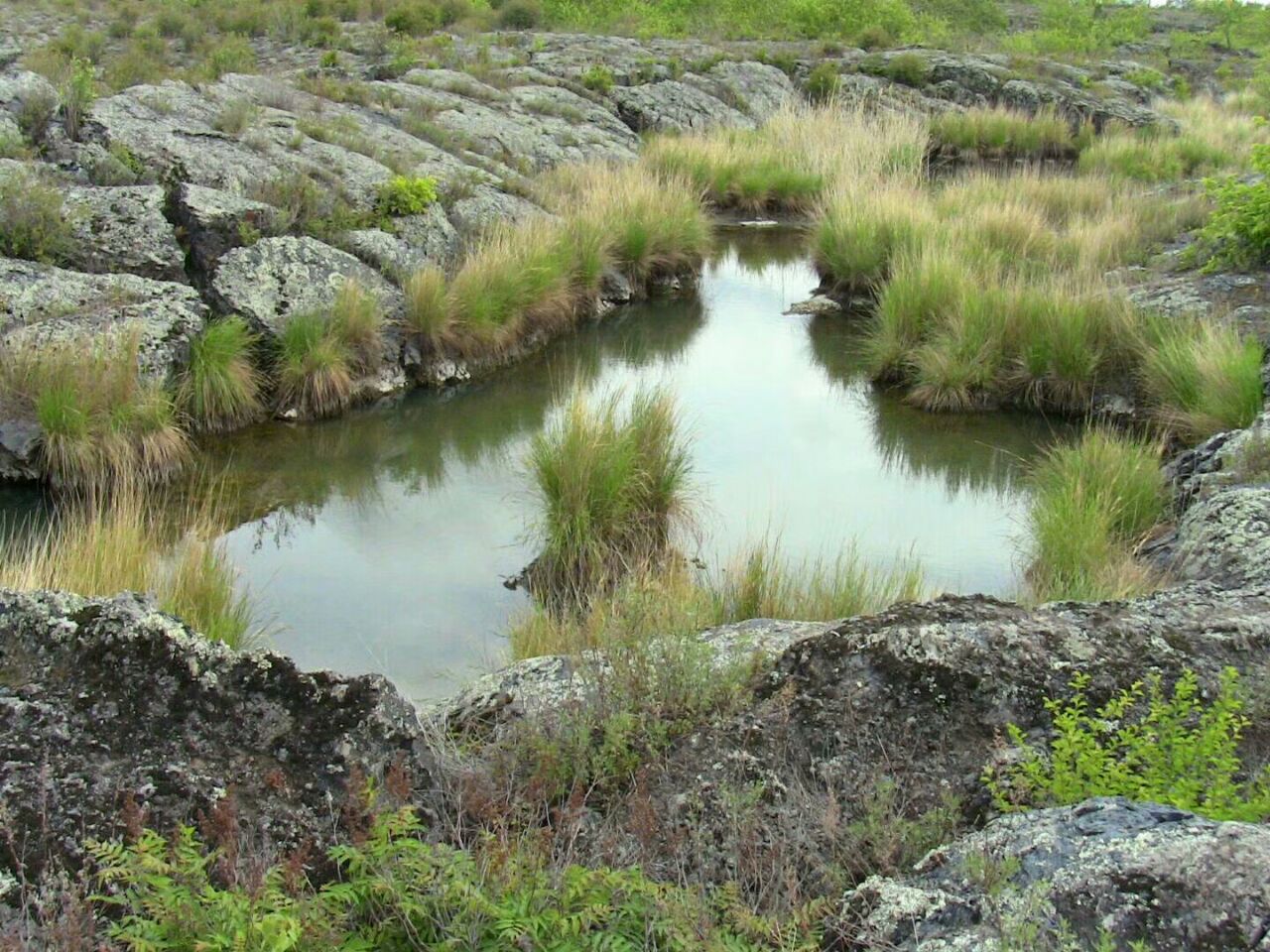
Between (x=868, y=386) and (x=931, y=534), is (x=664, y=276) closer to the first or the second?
(x=868, y=386)

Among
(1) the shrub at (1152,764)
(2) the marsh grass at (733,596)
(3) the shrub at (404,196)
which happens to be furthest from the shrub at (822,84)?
(1) the shrub at (1152,764)

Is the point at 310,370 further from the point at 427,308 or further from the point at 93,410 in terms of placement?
the point at 93,410

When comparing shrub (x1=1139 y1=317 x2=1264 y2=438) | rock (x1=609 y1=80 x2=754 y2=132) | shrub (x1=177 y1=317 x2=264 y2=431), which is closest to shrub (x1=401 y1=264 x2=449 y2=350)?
shrub (x1=177 y1=317 x2=264 y2=431)

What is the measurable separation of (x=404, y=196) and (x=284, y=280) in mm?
2214

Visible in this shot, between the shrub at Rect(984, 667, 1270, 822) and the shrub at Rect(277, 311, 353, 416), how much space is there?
668cm

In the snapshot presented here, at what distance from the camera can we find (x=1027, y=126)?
72.0 ft

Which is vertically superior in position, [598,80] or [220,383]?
[598,80]

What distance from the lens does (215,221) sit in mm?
9586

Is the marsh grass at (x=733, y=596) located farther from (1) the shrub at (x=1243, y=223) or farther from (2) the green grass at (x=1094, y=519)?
(1) the shrub at (x=1243, y=223)

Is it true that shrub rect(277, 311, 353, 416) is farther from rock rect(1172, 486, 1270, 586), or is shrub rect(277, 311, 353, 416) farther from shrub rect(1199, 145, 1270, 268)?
shrub rect(1199, 145, 1270, 268)

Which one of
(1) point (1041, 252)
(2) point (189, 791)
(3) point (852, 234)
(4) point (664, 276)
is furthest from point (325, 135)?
(2) point (189, 791)

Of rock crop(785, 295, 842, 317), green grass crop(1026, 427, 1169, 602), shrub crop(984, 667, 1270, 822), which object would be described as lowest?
rock crop(785, 295, 842, 317)

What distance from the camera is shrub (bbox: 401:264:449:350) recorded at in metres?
9.80

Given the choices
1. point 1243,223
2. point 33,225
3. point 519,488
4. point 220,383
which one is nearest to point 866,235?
point 1243,223
